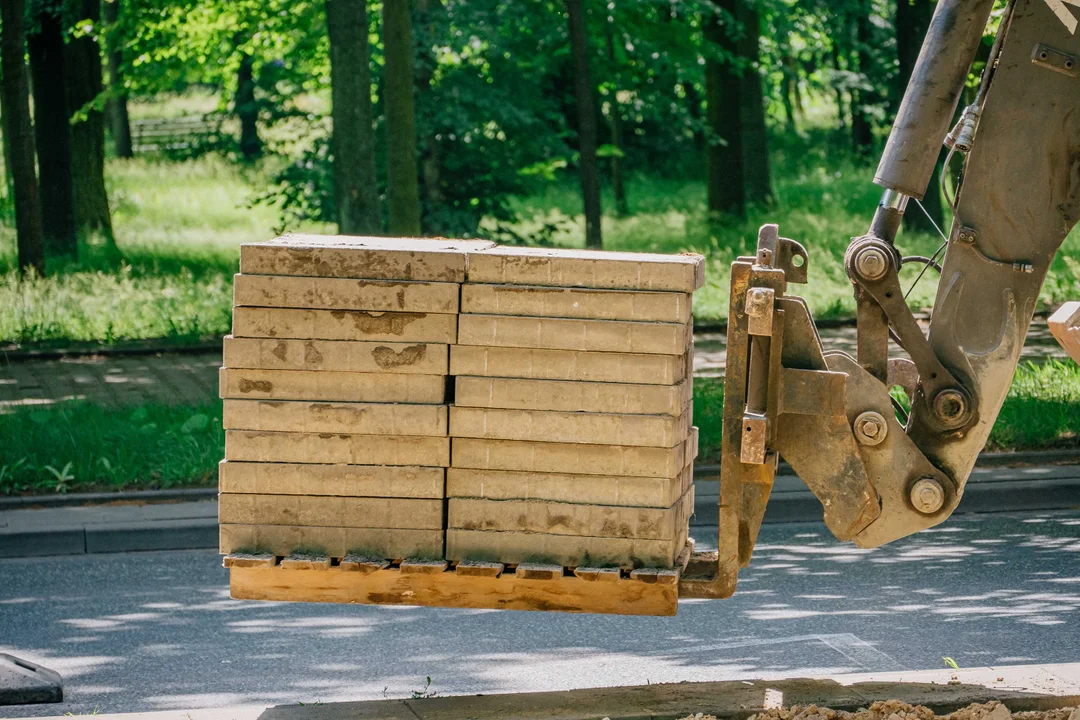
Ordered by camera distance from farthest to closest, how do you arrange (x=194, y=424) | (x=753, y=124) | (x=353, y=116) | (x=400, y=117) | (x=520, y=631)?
(x=753, y=124), (x=400, y=117), (x=353, y=116), (x=194, y=424), (x=520, y=631)

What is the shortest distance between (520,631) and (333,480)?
96.9 inches

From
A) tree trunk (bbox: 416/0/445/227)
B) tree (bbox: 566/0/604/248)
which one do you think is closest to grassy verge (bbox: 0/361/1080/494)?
tree (bbox: 566/0/604/248)

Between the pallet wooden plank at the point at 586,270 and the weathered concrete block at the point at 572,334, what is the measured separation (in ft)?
0.43

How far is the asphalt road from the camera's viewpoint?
615 cm

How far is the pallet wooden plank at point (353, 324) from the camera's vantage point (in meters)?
4.71

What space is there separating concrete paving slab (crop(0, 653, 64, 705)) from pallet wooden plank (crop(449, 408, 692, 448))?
198cm

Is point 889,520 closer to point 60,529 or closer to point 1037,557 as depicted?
point 1037,557

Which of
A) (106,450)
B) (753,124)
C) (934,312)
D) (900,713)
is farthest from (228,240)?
(900,713)

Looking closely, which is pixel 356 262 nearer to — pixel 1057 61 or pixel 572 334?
pixel 572 334

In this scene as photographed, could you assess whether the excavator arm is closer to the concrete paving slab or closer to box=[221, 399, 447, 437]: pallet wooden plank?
box=[221, 399, 447, 437]: pallet wooden plank

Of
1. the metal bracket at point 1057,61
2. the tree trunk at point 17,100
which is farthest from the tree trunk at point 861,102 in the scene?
the metal bracket at point 1057,61

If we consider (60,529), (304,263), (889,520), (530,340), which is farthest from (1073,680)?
(60,529)

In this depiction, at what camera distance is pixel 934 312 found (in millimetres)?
5215

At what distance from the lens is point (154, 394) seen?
41.0ft
